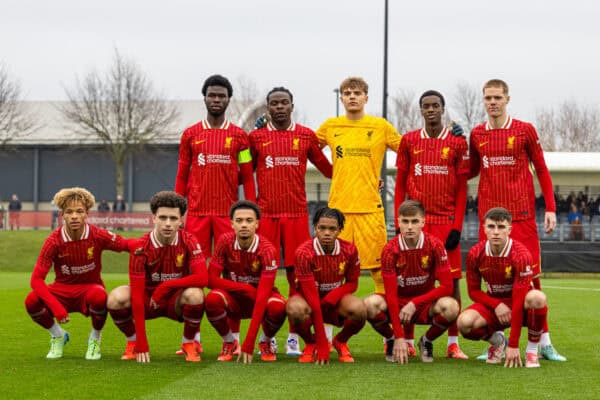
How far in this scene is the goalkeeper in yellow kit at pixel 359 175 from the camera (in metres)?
8.53

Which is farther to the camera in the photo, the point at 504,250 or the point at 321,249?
the point at 321,249

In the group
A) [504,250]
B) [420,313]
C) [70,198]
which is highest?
[70,198]

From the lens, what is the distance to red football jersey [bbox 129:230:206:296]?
24.9 ft

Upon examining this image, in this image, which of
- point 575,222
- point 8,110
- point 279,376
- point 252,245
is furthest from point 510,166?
point 8,110

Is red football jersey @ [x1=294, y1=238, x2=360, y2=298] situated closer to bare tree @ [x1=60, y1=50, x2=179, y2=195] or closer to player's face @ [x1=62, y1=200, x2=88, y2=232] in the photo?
player's face @ [x1=62, y1=200, x2=88, y2=232]

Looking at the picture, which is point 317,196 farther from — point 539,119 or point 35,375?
point 539,119

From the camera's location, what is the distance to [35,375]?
6.68 metres

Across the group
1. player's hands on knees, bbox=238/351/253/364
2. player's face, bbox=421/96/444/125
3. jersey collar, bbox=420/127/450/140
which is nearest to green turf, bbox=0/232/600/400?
player's hands on knees, bbox=238/351/253/364

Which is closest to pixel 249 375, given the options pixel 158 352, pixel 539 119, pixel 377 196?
pixel 158 352

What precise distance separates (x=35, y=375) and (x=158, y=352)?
174cm

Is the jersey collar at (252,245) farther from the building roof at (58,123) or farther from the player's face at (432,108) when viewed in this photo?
the building roof at (58,123)

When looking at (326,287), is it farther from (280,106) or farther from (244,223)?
(280,106)

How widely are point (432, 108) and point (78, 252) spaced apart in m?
3.15

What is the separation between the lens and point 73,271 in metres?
7.88
